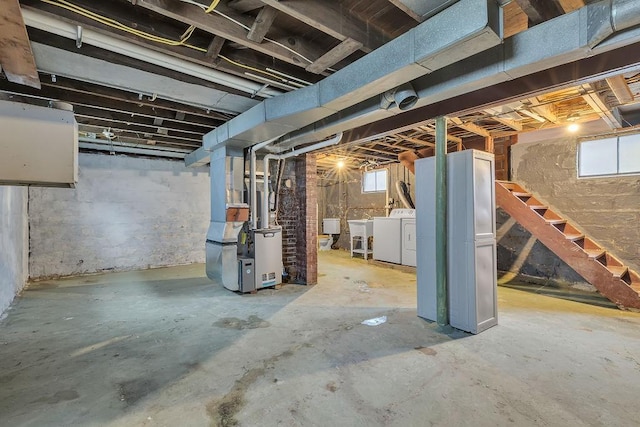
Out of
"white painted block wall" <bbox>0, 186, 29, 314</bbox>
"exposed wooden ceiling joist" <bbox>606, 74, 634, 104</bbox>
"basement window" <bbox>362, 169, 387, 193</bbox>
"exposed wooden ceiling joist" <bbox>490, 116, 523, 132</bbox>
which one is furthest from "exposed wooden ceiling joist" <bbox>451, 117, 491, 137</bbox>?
"white painted block wall" <bbox>0, 186, 29, 314</bbox>

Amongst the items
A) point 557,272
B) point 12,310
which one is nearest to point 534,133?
point 557,272

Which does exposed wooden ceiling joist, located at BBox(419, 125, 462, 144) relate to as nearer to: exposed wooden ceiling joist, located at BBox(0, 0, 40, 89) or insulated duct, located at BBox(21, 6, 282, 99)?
insulated duct, located at BBox(21, 6, 282, 99)

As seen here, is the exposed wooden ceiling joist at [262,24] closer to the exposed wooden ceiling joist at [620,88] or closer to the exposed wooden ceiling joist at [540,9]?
the exposed wooden ceiling joist at [540,9]

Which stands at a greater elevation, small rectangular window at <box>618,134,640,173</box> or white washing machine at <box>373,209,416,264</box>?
small rectangular window at <box>618,134,640,173</box>

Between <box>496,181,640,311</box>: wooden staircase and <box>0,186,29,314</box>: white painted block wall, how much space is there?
6.34m

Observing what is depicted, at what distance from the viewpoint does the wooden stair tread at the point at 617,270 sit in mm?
3553

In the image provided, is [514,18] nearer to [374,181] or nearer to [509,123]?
[509,123]

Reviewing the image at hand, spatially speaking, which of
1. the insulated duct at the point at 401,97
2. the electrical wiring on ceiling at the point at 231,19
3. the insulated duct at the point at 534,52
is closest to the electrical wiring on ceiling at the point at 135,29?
the electrical wiring on ceiling at the point at 231,19

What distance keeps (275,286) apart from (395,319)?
1984mm

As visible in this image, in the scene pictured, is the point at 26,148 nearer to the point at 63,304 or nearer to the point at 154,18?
the point at 154,18

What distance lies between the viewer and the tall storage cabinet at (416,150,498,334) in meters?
2.84

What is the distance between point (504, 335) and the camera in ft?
9.04

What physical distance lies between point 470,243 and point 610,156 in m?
3.04

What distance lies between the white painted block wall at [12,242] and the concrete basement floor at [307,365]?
30cm
